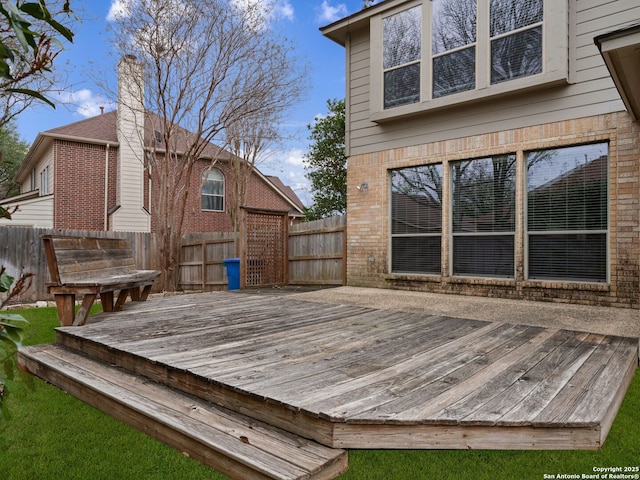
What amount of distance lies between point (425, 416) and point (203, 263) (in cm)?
967

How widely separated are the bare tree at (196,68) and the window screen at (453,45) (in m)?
4.76

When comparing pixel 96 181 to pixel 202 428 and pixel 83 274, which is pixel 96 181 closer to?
pixel 83 274

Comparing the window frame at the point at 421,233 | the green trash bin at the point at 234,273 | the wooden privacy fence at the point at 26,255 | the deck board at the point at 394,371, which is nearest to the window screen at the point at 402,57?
the window frame at the point at 421,233

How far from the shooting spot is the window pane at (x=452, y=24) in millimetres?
6891

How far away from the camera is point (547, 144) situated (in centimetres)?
620

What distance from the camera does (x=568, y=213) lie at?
602 centimetres

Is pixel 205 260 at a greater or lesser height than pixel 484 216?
lesser

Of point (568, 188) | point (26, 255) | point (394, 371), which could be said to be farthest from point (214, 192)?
point (394, 371)

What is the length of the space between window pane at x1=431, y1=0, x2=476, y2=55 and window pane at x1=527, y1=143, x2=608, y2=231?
7.46 ft

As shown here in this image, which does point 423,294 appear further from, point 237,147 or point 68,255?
point 237,147

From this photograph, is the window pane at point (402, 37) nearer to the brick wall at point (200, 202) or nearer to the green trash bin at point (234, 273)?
the green trash bin at point (234, 273)

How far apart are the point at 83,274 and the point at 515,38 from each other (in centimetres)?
679

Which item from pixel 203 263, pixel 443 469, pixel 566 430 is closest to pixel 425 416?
pixel 443 469

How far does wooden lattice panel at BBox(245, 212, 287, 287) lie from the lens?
8.69m
